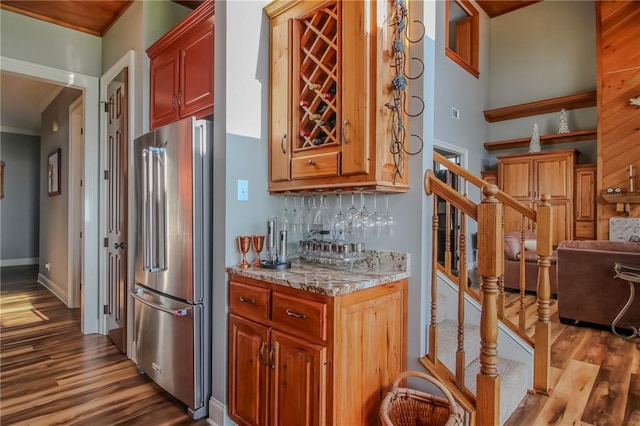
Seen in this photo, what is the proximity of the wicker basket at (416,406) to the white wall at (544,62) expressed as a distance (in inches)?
253

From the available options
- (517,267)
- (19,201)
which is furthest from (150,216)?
(19,201)

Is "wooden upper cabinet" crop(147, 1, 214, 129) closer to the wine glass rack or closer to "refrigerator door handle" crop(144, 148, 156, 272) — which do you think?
"refrigerator door handle" crop(144, 148, 156, 272)

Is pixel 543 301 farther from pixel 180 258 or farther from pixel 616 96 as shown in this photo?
pixel 616 96

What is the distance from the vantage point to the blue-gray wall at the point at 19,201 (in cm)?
720

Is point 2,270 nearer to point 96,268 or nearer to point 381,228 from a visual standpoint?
point 96,268

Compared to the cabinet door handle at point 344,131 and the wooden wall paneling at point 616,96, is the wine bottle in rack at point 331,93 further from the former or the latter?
the wooden wall paneling at point 616,96

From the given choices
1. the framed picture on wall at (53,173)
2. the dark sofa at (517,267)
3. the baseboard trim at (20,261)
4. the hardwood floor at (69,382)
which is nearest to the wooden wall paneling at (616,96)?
the dark sofa at (517,267)

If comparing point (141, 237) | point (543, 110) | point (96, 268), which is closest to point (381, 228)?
point (141, 237)

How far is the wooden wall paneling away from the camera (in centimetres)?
536

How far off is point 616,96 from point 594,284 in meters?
3.65

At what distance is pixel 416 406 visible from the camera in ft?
5.46

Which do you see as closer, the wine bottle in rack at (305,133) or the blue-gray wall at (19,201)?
the wine bottle in rack at (305,133)

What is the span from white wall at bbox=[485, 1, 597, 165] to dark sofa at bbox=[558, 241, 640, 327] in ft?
11.8

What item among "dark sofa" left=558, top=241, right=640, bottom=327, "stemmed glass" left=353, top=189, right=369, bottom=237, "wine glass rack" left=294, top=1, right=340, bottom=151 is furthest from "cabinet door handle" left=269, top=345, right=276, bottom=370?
"dark sofa" left=558, top=241, right=640, bottom=327
